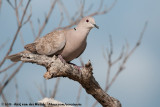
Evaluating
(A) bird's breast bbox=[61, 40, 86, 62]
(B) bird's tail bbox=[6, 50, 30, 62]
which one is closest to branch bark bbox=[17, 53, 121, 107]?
(A) bird's breast bbox=[61, 40, 86, 62]

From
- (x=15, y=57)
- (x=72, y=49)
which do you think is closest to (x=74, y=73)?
(x=72, y=49)

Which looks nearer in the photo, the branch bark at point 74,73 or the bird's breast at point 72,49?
the branch bark at point 74,73

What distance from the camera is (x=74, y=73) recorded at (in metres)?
3.97

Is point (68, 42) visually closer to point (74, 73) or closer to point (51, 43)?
point (51, 43)

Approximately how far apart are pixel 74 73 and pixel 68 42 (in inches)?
34.6

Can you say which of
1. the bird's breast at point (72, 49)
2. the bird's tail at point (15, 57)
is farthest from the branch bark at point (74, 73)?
the bird's tail at point (15, 57)

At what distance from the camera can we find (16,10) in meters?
5.13

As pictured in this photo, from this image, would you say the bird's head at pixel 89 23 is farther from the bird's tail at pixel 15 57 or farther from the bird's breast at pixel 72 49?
the bird's tail at pixel 15 57

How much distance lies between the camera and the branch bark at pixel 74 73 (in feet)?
12.5

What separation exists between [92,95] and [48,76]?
942 mm

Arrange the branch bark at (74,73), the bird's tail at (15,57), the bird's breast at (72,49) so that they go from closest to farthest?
1. the branch bark at (74,73)
2. the bird's breast at (72,49)
3. the bird's tail at (15,57)

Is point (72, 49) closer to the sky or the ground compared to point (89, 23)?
closer to the ground

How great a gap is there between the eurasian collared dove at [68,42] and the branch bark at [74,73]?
674mm

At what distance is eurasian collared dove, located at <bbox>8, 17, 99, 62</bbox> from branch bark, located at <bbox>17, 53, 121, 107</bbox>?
674 millimetres
